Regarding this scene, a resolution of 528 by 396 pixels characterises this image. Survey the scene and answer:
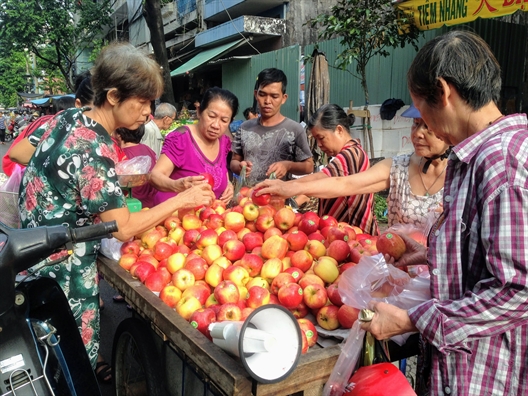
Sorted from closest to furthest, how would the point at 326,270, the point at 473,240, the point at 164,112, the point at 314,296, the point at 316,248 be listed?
the point at 473,240 → the point at 314,296 → the point at 326,270 → the point at 316,248 → the point at 164,112

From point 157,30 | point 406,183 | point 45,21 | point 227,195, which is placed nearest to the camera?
point 406,183

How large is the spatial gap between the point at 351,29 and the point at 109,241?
268 inches

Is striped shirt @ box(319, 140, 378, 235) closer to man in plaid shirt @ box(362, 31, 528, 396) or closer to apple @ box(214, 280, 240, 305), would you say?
apple @ box(214, 280, 240, 305)

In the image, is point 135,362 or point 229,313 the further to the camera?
point 135,362

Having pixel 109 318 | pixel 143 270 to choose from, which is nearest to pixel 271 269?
pixel 143 270

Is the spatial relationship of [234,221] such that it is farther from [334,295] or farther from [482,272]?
[482,272]

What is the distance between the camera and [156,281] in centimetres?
230

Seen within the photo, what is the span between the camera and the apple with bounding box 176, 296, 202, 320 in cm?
200

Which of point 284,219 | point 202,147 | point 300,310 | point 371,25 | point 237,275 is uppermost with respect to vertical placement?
point 371,25

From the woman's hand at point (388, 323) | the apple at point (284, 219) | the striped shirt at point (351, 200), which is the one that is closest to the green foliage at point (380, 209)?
the striped shirt at point (351, 200)

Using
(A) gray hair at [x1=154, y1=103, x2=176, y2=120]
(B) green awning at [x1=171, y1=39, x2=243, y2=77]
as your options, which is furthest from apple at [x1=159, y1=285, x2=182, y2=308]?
(B) green awning at [x1=171, y1=39, x2=243, y2=77]

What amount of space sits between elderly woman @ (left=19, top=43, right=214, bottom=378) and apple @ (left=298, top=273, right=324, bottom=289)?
2.85 feet

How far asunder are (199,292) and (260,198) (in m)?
0.89

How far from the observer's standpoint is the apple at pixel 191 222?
2951mm
